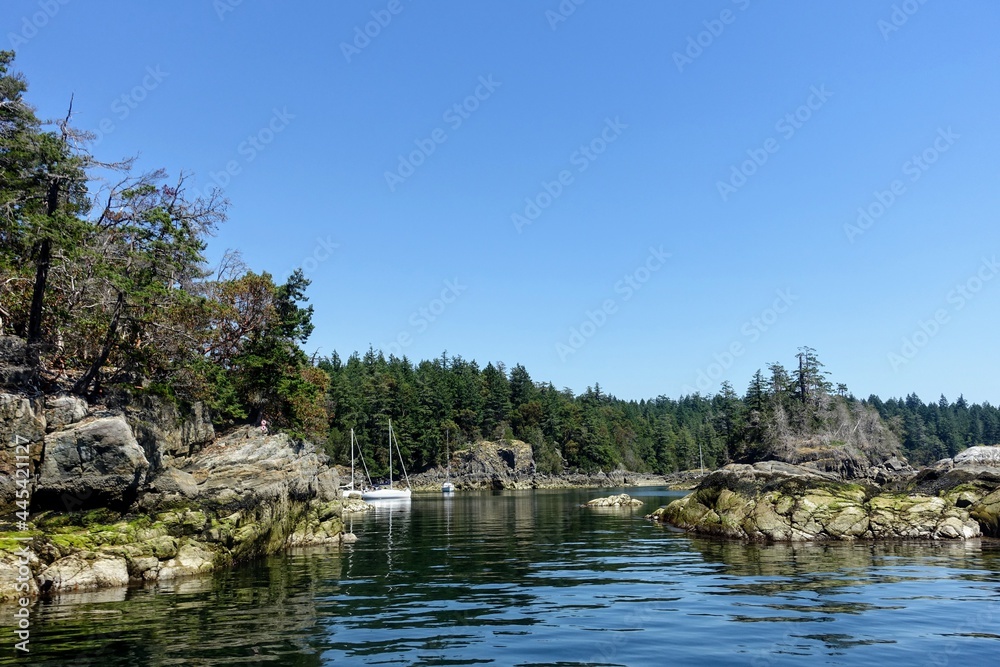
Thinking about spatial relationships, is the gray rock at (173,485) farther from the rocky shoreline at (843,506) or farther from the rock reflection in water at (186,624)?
the rocky shoreline at (843,506)

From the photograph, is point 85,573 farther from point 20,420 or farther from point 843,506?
point 843,506

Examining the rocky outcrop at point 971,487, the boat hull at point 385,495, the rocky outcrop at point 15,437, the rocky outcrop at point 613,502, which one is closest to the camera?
the rocky outcrop at point 15,437

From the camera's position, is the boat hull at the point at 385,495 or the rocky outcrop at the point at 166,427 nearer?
the rocky outcrop at the point at 166,427

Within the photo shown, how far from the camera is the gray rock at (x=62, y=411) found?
75.2 feet


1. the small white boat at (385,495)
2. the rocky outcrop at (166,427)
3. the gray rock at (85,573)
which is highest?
the rocky outcrop at (166,427)

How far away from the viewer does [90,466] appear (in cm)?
2245

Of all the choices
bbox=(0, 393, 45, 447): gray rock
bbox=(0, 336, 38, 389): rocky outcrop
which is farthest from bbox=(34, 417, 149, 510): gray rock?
bbox=(0, 336, 38, 389): rocky outcrop

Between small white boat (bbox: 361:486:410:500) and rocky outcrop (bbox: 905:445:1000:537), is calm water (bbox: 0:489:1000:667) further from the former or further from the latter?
small white boat (bbox: 361:486:410:500)

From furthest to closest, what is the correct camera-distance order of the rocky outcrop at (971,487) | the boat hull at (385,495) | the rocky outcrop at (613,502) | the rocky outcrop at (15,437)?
1. the boat hull at (385,495)
2. the rocky outcrop at (613,502)
3. the rocky outcrop at (971,487)
4. the rocky outcrop at (15,437)

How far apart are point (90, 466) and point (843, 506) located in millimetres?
34452

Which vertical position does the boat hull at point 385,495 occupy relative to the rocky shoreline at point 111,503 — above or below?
below

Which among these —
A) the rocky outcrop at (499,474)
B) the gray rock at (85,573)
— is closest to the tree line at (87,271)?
the gray rock at (85,573)

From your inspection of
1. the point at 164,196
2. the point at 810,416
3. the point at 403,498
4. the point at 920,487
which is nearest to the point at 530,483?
the point at 403,498

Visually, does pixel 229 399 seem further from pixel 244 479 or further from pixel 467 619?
pixel 467 619
